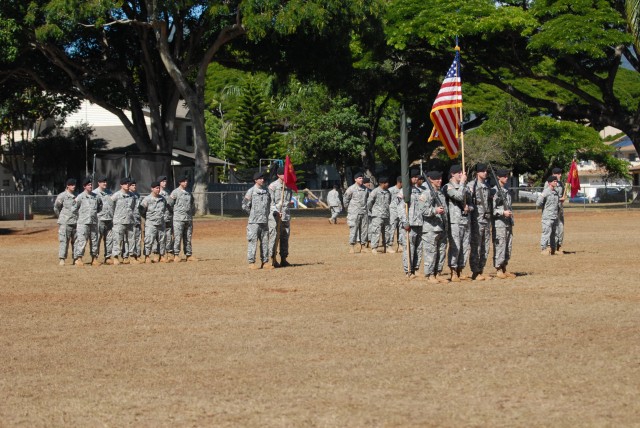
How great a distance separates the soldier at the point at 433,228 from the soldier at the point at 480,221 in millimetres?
547

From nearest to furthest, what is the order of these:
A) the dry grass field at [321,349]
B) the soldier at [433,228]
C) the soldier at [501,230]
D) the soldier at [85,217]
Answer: the dry grass field at [321,349] → the soldier at [433,228] → the soldier at [501,230] → the soldier at [85,217]

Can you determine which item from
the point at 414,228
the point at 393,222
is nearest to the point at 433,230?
the point at 414,228

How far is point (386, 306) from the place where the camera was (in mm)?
14156

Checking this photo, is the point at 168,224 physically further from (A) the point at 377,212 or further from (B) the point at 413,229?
(B) the point at 413,229

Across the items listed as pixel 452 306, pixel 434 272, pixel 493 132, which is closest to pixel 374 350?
pixel 452 306

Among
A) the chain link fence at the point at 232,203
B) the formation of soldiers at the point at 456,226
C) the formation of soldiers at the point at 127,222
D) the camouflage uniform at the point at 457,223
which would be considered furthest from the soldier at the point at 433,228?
the chain link fence at the point at 232,203

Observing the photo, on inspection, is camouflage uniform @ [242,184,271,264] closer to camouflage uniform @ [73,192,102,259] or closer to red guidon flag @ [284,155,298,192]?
red guidon flag @ [284,155,298,192]

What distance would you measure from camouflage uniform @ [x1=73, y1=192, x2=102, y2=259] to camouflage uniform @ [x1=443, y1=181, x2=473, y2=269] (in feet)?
29.0

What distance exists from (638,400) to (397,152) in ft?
196

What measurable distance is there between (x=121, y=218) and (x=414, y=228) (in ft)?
26.4

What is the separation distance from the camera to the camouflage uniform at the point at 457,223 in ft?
55.2

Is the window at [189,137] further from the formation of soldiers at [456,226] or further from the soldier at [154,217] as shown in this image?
the formation of soldiers at [456,226]

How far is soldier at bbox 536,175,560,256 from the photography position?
22578 millimetres

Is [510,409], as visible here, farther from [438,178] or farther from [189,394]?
[438,178]
